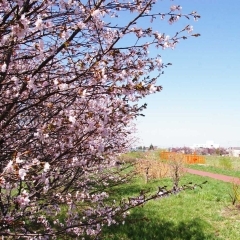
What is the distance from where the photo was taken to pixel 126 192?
16.0 m

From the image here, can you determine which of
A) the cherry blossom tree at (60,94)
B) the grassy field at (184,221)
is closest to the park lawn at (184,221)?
the grassy field at (184,221)

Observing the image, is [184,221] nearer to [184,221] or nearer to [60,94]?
[184,221]

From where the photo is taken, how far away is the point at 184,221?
32.9 feet

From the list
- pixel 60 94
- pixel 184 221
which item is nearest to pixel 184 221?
pixel 184 221

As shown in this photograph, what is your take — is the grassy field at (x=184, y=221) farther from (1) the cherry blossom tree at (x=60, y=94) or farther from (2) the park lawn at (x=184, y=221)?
(1) the cherry blossom tree at (x=60, y=94)

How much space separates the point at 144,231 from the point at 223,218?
10.0 feet

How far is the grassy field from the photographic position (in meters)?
8.59

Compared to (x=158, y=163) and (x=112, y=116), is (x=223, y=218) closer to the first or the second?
(x=112, y=116)

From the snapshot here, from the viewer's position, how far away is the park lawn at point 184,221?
28.2 ft

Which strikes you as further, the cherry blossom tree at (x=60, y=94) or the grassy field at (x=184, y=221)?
the grassy field at (x=184, y=221)

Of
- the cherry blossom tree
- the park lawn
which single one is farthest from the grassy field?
the cherry blossom tree

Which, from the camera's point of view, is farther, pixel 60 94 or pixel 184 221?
pixel 184 221

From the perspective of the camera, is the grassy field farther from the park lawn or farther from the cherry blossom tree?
the cherry blossom tree

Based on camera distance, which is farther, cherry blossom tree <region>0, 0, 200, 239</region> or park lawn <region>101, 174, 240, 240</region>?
park lawn <region>101, 174, 240, 240</region>
